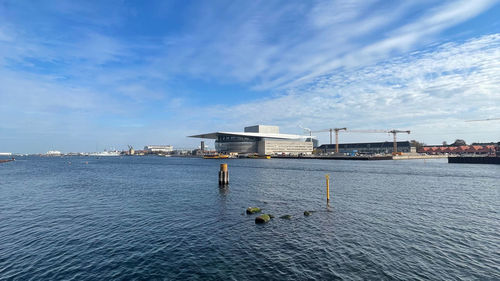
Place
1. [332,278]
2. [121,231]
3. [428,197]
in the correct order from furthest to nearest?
[428,197] → [121,231] → [332,278]

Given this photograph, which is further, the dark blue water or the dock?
the dock

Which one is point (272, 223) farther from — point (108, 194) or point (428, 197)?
point (108, 194)

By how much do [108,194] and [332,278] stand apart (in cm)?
3292

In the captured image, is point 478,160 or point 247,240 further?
point 478,160

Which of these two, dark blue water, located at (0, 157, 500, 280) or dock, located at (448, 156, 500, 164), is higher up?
dock, located at (448, 156, 500, 164)

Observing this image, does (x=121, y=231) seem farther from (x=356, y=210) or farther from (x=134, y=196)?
(x=356, y=210)

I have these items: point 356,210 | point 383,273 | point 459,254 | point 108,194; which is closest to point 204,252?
point 383,273

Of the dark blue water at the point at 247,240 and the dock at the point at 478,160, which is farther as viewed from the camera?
the dock at the point at 478,160

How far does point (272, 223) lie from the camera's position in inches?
783

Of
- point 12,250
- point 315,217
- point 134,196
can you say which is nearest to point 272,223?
point 315,217

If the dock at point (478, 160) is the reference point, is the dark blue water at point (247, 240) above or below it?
below

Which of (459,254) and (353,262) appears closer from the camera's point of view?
(353,262)

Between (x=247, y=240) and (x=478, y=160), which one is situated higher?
(x=478, y=160)

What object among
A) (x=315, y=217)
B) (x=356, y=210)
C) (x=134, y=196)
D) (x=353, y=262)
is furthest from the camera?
(x=134, y=196)
